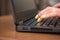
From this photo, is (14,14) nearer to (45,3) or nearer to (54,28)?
(54,28)

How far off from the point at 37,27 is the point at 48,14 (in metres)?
0.11

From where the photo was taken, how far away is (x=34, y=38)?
24.9 inches

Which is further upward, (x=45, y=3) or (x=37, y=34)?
(x=45, y=3)

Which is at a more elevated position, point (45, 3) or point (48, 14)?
point (45, 3)

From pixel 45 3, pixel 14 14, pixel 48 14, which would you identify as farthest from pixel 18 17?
pixel 45 3

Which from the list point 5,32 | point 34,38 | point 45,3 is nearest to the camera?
point 34,38

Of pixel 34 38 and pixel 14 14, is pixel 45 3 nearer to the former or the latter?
pixel 14 14

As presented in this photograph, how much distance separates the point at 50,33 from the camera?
70cm

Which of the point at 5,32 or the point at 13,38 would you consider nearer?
the point at 13,38

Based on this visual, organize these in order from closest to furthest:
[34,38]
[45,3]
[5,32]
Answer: [34,38] < [5,32] < [45,3]

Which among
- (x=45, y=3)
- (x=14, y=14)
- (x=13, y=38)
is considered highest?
(x=45, y=3)

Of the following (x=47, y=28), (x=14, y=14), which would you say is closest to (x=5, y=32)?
(x=14, y=14)

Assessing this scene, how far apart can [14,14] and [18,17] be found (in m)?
0.04

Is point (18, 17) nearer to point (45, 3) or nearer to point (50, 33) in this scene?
point (50, 33)
